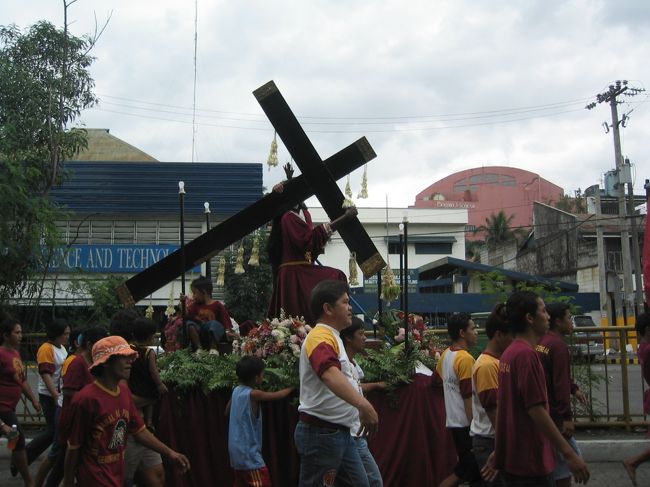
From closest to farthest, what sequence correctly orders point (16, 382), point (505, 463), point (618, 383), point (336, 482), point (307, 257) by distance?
point (505, 463)
point (336, 482)
point (16, 382)
point (307, 257)
point (618, 383)

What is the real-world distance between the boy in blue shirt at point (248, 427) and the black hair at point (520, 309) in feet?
7.96

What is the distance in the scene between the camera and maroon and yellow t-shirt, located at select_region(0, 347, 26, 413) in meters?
7.49

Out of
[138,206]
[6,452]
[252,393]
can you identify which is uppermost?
[138,206]

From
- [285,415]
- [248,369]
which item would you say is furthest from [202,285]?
[248,369]

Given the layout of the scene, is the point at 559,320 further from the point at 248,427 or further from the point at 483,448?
the point at 248,427

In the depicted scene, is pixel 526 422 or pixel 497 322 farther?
pixel 497 322

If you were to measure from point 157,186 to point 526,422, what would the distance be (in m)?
25.5

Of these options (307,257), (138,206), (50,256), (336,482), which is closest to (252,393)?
(336,482)

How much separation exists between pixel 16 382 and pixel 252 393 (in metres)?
2.93

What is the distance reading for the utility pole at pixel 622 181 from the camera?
92.8 feet

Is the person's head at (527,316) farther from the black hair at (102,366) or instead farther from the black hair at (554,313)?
the black hair at (102,366)

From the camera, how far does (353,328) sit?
563 cm

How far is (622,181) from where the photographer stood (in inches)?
1119

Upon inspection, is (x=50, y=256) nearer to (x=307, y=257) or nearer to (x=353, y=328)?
(x=307, y=257)
